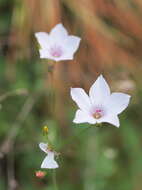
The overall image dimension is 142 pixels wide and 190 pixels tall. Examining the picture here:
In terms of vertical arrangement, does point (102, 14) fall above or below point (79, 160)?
above

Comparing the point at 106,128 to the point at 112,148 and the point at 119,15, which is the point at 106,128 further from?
the point at 119,15

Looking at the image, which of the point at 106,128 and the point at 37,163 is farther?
the point at 106,128

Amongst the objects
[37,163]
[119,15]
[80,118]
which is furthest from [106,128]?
[80,118]

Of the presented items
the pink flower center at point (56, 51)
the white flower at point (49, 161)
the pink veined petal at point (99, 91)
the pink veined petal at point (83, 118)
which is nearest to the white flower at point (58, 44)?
the pink flower center at point (56, 51)

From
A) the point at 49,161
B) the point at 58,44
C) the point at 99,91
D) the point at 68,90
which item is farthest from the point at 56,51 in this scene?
the point at 68,90

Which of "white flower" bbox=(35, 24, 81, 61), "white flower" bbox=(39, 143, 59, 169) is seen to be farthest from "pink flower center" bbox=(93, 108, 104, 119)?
"white flower" bbox=(35, 24, 81, 61)

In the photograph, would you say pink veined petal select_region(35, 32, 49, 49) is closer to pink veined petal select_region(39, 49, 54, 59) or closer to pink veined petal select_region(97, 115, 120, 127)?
pink veined petal select_region(39, 49, 54, 59)

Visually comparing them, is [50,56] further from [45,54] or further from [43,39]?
[43,39]
